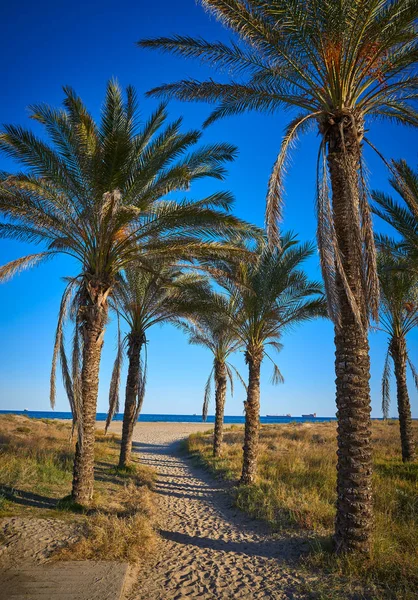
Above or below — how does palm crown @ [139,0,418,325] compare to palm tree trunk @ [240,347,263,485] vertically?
above

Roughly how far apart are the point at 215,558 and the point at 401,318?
469 inches

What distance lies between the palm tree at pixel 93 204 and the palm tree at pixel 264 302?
2740mm

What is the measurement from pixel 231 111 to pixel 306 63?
203 centimetres

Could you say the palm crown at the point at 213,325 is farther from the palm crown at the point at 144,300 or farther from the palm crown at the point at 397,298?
the palm crown at the point at 397,298

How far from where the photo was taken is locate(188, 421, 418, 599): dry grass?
482 cm

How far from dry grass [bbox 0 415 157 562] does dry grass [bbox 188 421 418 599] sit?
8.44ft

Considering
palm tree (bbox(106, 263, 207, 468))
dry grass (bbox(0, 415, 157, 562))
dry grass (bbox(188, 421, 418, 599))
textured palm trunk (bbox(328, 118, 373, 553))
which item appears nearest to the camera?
dry grass (bbox(188, 421, 418, 599))

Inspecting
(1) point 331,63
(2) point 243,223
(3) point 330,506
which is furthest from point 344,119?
(3) point 330,506

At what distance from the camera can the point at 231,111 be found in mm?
8219

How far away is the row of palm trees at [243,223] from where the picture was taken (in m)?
5.85


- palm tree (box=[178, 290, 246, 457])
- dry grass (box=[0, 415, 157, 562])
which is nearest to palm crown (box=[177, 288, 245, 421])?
palm tree (box=[178, 290, 246, 457])

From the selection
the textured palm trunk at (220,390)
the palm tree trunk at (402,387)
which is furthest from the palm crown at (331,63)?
the textured palm trunk at (220,390)

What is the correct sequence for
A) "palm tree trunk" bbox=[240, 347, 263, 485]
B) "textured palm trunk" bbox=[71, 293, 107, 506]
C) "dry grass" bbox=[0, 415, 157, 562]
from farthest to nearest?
"palm tree trunk" bbox=[240, 347, 263, 485]
"textured palm trunk" bbox=[71, 293, 107, 506]
"dry grass" bbox=[0, 415, 157, 562]

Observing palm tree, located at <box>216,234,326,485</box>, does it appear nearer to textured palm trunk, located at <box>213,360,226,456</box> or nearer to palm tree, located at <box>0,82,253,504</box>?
palm tree, located at <box>0,82,253,504</box>
